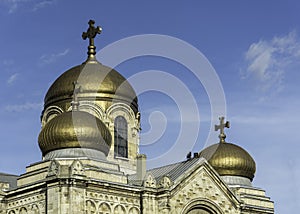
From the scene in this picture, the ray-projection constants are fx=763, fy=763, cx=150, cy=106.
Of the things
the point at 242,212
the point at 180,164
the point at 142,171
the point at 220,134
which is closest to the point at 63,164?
the point at 142,171

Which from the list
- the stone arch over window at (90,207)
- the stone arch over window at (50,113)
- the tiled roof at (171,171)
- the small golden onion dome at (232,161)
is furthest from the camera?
the small golden onion dome at (232,161)

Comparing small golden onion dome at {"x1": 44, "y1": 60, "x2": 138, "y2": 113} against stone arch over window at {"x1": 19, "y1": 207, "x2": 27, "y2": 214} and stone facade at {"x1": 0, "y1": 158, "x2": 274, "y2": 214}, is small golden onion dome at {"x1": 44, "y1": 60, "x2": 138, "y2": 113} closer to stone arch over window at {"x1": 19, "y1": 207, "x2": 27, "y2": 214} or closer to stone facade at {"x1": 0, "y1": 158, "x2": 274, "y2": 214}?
stone facade at {"x1": 0, "y1": 158, "x2": 274, "y2": 214}

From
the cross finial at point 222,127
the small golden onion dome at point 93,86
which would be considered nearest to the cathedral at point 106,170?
the small golden onion dome at point 93,86

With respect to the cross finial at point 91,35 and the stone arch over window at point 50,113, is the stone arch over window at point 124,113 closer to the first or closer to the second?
the stone arch over window at point 50,113

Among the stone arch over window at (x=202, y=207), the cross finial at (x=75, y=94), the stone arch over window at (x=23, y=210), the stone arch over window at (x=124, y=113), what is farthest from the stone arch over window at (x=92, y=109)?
the stone arch over window at (x=23, y=210)

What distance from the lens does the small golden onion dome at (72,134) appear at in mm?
37500

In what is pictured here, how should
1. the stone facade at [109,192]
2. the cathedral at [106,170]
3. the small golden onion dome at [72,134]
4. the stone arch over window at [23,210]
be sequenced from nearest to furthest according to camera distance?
the stone facade at [109,192] < the cathedral at [106,170] < the stone arch over window at [23,210] < the small golden onion dome at [72,134]

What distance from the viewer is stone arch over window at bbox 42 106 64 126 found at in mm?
44688

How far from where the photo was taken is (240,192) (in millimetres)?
43906

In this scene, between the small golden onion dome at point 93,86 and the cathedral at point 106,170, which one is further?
the small golden onion dome at point 93,86

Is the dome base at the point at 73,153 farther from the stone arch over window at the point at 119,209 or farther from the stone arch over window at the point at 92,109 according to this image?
the stone arch over window at the point at 92,109

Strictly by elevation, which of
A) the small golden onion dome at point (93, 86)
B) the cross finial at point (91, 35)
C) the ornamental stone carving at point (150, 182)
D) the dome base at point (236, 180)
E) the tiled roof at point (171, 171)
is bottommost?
the ornamental stone carving at point (150, 182)

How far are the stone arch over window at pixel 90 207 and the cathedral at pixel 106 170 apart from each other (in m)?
0.05

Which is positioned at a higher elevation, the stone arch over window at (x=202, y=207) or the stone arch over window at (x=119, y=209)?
the stone arch over window at (x=202, y=207)
